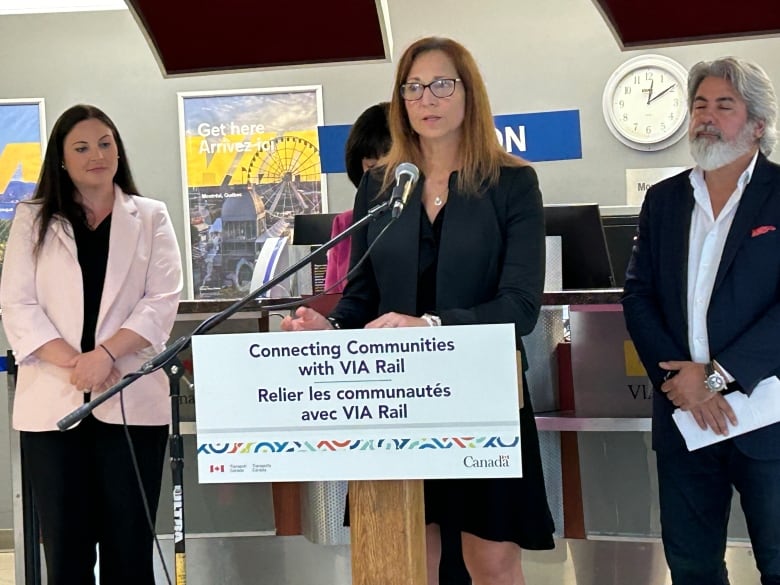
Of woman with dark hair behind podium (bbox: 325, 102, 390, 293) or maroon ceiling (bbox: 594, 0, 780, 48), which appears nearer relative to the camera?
woman with dark hair behind podium (bbox: 325, 102, 390, 293)

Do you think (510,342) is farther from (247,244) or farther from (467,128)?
(247,244)

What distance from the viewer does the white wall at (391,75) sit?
18.9 ft

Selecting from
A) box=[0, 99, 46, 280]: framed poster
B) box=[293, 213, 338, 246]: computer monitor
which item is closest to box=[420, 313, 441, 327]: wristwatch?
box=[293, 213, 338, 246]: computer monitor

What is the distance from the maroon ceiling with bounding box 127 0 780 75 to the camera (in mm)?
4371

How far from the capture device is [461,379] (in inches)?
59.2

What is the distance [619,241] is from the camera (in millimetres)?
3848

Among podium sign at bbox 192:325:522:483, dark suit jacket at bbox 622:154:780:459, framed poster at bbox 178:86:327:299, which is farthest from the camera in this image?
framed poster at bbox 178:86:327:299

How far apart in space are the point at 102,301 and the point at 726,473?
64.1 inches

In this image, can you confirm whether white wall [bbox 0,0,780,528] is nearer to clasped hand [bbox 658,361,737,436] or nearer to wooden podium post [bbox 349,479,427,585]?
clasped hand [bbox 658,361,737,436]

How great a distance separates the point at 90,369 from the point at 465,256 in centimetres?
111

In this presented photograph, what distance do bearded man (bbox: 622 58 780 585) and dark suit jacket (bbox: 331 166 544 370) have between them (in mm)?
462

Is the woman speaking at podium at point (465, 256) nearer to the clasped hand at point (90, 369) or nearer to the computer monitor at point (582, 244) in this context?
the clasped hand at point (90, 369)

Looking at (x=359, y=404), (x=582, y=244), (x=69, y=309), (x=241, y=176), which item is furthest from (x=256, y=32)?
(x=359, y=404)

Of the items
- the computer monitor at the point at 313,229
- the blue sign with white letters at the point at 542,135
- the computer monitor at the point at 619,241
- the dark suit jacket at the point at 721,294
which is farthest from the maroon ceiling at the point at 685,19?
the dark suit jacket at the point at 721,294
